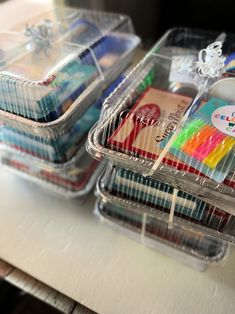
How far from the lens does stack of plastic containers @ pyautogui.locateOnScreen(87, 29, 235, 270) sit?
49 centimetres

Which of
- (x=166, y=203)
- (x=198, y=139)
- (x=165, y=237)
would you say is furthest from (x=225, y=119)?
(x=165, y=237)

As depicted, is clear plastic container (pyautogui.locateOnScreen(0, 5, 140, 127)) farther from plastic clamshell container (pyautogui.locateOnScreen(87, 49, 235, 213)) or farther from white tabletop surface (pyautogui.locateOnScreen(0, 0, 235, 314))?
white tabletop surface (pyautogui.locateOnScreen(0, 0, 235, 314))

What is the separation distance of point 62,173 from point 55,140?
99 mm

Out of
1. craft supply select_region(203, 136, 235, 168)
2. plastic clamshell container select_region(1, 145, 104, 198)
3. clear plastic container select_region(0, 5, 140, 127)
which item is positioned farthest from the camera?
plastic clamshell container select_region(1, 145, 104, 198)

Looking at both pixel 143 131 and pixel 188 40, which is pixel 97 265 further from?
pixel 188 40

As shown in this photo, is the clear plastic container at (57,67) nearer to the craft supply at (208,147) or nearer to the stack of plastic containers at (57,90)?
the stack of plastic containers at (57,90)

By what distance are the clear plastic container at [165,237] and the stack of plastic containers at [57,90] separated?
9cm

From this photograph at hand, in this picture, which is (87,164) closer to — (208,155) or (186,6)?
(208,155)

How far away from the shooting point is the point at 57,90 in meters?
0.59

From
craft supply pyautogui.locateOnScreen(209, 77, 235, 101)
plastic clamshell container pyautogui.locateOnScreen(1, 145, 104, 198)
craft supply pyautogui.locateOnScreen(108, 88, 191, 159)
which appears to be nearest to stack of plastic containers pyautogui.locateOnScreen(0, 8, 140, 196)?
plastic clamshell container pyautogui.locateOnScreen(1, 145, 104, 198)

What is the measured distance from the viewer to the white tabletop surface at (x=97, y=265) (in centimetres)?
58

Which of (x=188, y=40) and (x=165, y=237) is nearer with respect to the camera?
Answer: (x=165, y=237)

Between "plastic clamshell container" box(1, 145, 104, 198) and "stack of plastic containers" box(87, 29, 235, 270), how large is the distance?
70 mm

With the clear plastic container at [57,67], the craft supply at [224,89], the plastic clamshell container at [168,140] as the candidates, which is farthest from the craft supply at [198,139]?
the clear plastic container at [57,67]
